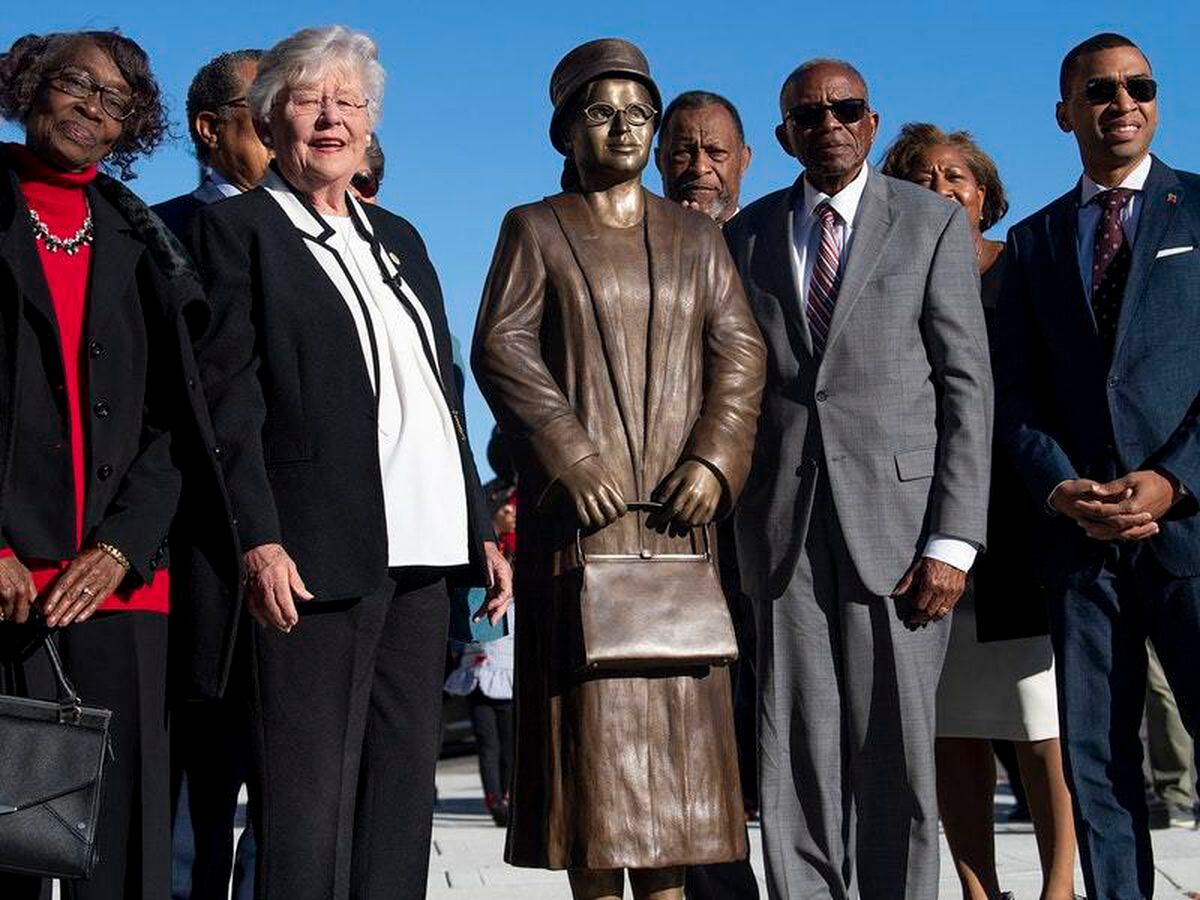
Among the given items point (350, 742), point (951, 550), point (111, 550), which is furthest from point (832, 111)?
point (111, 550)

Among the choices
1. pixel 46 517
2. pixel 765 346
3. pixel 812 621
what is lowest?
pixel 812 621

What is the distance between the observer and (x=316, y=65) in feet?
16.0

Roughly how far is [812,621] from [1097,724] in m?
0.89

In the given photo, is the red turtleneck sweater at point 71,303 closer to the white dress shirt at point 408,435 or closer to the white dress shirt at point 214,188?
the white dress shirt at point 408,435

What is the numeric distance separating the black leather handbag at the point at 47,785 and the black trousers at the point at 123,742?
0.13m

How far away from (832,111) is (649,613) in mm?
1616

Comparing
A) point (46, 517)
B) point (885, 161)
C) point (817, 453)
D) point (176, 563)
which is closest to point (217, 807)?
point (176, 563)

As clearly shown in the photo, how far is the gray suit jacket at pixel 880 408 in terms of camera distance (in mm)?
5223

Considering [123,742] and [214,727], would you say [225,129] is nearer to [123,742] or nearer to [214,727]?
[214,727]

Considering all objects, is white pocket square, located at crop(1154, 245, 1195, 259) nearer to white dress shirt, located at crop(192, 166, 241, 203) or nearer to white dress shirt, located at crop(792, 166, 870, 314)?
white dress shirt, located at crop(792, 166, 870, 314)

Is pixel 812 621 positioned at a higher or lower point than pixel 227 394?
lower

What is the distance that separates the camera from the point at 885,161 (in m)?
6.94

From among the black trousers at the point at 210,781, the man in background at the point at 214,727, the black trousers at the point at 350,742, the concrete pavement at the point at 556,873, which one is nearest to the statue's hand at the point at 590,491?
the black trousers at the point at 350,742

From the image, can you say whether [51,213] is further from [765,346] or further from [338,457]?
[765,346]
